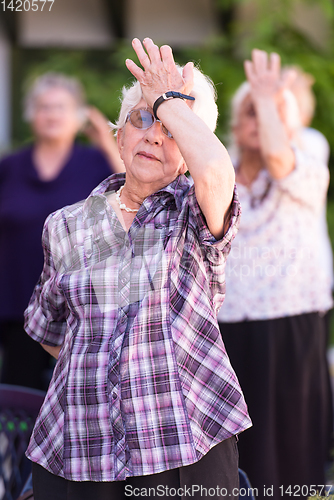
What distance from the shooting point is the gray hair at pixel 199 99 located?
4.52ft

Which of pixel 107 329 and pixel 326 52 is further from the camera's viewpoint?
pixel 326 52

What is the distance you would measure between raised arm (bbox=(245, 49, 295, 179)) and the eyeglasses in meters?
0.97

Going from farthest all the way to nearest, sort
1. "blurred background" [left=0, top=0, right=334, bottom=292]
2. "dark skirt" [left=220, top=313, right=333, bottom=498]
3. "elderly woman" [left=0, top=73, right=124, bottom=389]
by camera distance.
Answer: "blurred background" [left=0, top=0, right=334, bottom=292] < "elderly woman" [left=0, top=73, right=124, bottom=389] < "dark skirt" [left=220, top=313, right=333, bottom=498]

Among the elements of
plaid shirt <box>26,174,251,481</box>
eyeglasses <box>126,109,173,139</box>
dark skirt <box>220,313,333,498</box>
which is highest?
eyeglasses <box>126,109,173,139</box>

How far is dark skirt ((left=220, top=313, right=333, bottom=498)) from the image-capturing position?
228 centimetres

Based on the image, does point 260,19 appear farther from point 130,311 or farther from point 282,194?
point 130,311

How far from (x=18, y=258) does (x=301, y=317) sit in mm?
1319

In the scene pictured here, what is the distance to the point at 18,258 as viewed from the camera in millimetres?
2746

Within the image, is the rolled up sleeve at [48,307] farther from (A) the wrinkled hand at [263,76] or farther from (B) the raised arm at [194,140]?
(A) the wrinkled hand at [263,76]

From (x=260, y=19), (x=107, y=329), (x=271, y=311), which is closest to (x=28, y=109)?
(x=271, y=311)

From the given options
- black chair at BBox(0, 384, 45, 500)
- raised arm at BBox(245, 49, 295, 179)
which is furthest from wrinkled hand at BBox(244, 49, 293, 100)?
black chair at BBox(0, 384, 45, 500)

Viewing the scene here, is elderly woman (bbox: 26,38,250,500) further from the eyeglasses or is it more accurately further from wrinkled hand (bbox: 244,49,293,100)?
wrinkled hand (bbox: 244,49,293,100)

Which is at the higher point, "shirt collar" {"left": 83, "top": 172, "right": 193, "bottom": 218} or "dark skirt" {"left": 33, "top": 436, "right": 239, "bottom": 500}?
"shirt collar" {"left": 83, "top": 172, "right": 193, "bottom": 218}

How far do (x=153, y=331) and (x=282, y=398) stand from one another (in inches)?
51.9
